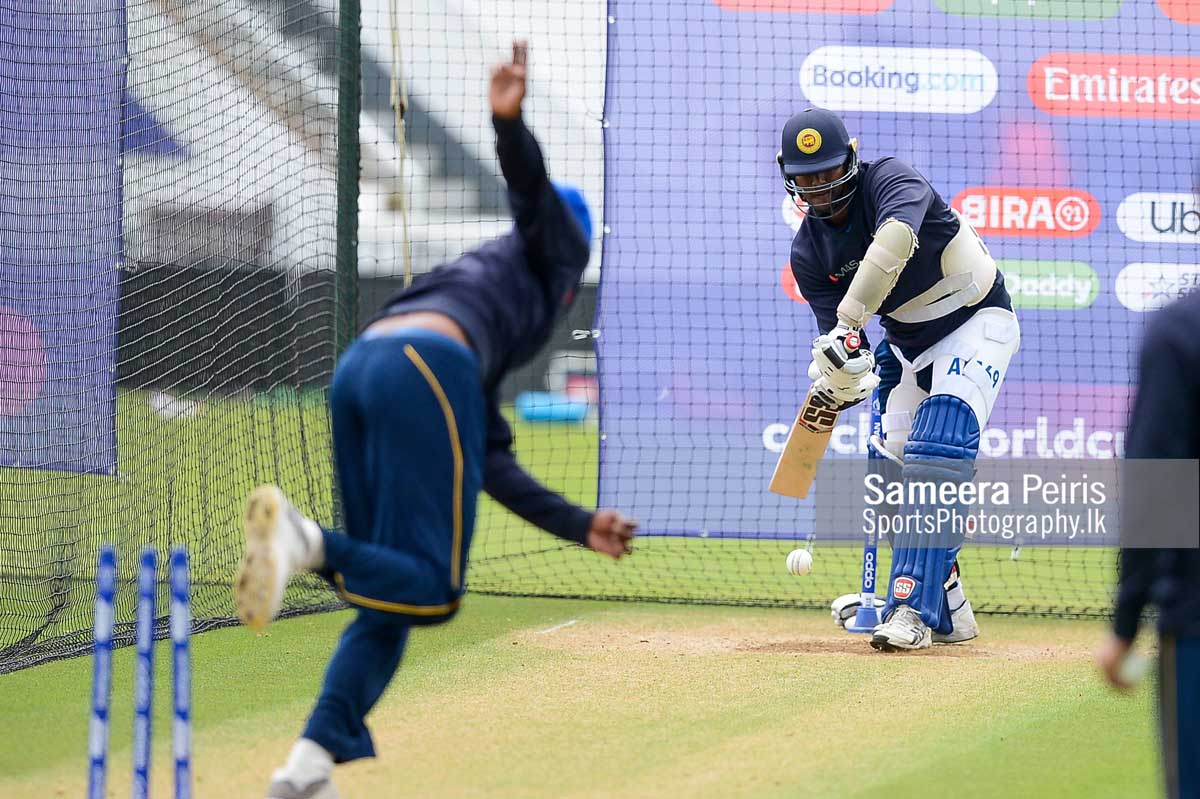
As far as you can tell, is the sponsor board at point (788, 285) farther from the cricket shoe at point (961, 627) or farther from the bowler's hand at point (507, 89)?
the bowler's hand at point (507, 89)

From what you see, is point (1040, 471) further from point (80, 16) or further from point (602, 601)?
point (80, 16)

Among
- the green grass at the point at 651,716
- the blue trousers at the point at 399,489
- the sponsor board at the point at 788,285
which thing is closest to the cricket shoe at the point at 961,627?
the green grass at the point at 651,716

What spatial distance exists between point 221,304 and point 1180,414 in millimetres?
5954

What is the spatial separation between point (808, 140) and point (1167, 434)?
11.3 ft

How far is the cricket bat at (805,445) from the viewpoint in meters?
6.54

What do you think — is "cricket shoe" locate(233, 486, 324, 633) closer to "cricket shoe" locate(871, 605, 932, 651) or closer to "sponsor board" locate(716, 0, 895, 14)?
"cricket shoe" locate(871, 605, 932, 651)

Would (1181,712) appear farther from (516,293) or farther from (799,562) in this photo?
(799,562)

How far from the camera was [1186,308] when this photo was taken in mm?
2723

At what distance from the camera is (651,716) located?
512cm

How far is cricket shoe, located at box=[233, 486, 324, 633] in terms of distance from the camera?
326 centimetres

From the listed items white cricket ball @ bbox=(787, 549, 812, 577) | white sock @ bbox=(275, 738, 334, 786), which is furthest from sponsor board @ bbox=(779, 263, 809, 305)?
white sock @ bbox=(275, 738, 334, 786)

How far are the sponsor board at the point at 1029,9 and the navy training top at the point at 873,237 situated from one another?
3.13 meters

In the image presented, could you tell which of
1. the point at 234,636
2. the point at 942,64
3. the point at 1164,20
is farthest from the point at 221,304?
the point at 1164,20

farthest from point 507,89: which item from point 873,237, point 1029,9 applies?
point 1029,9
